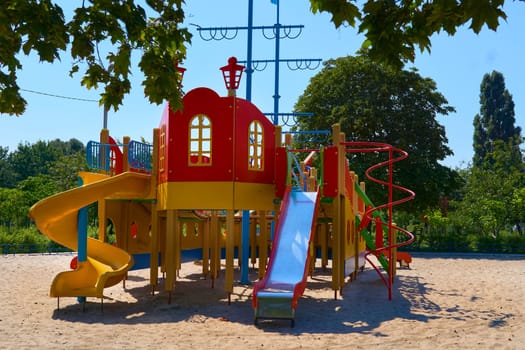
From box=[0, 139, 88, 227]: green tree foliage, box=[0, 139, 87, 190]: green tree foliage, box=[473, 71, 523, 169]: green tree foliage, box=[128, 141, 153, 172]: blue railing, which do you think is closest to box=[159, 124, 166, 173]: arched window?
box=[128, 141, 153, 172]: blue railing

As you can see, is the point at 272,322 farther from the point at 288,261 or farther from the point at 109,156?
the point at 109,156

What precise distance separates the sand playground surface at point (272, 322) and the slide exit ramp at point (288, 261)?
39 centimetres

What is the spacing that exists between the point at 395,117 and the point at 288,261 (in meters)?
22.7

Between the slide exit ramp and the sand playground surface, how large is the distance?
15.2 inches

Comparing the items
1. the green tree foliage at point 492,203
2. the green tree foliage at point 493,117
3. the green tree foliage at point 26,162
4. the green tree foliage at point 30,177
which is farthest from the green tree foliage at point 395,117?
the green tree foliage at point 26,162

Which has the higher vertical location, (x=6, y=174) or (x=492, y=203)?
(x=6, y=174)

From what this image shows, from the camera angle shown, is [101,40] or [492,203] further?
[492,203]

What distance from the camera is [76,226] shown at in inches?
558

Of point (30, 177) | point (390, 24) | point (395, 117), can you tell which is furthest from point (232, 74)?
point (30, 177)

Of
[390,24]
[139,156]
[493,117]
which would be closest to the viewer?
[390,24]

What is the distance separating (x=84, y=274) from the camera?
1311 cm

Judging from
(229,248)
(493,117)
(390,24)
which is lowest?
(229,248)

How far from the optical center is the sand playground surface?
30.7 feet

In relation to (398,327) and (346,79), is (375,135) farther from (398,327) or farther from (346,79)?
(398,327)
